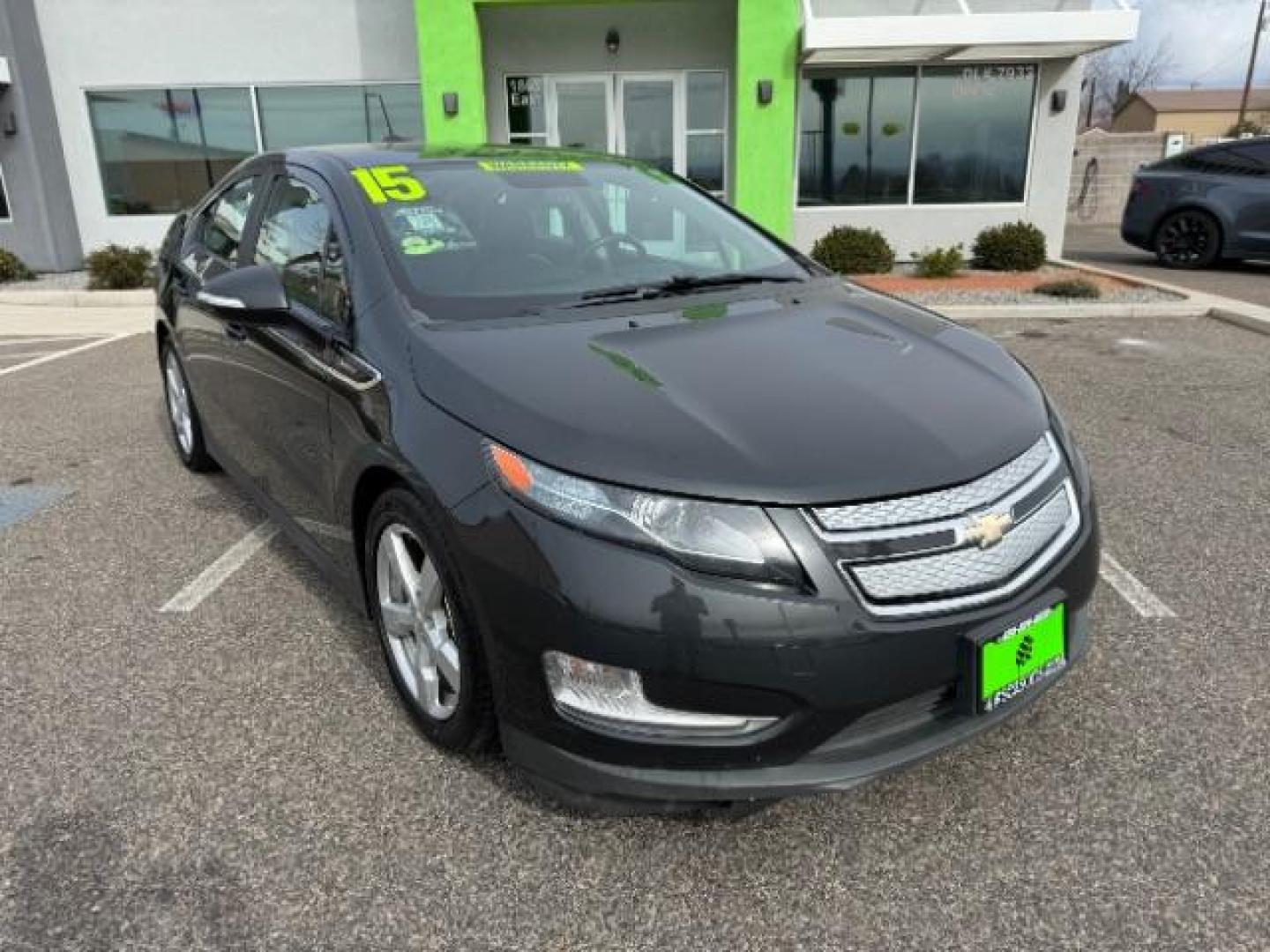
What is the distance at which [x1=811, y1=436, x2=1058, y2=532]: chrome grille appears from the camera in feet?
6.29

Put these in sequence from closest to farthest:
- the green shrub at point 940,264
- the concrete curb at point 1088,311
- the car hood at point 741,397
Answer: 1. the car hood at point 741,397
2. the concrete curb at point 1088,311
3. the green shrub at point 940,264

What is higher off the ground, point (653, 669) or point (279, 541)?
point (653, 669)

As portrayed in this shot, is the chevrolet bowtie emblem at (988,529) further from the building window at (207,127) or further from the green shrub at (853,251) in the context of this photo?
the building window at (207,127)

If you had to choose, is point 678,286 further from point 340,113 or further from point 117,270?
point 340,113

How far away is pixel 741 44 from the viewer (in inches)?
463

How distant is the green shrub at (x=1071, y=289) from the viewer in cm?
990

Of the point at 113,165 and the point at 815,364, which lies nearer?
the point at 815,364

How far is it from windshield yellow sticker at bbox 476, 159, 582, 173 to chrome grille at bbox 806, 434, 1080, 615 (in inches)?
80.6

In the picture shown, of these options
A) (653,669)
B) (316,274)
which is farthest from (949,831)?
(316,274)

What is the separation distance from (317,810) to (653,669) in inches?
41.0

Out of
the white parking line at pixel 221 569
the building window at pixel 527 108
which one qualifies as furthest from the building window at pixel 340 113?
the white parking line at pixel 221 569

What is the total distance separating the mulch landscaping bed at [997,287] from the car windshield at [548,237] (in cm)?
597

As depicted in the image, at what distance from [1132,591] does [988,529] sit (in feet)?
5.86

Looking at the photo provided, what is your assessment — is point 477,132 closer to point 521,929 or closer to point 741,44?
point 741,44
